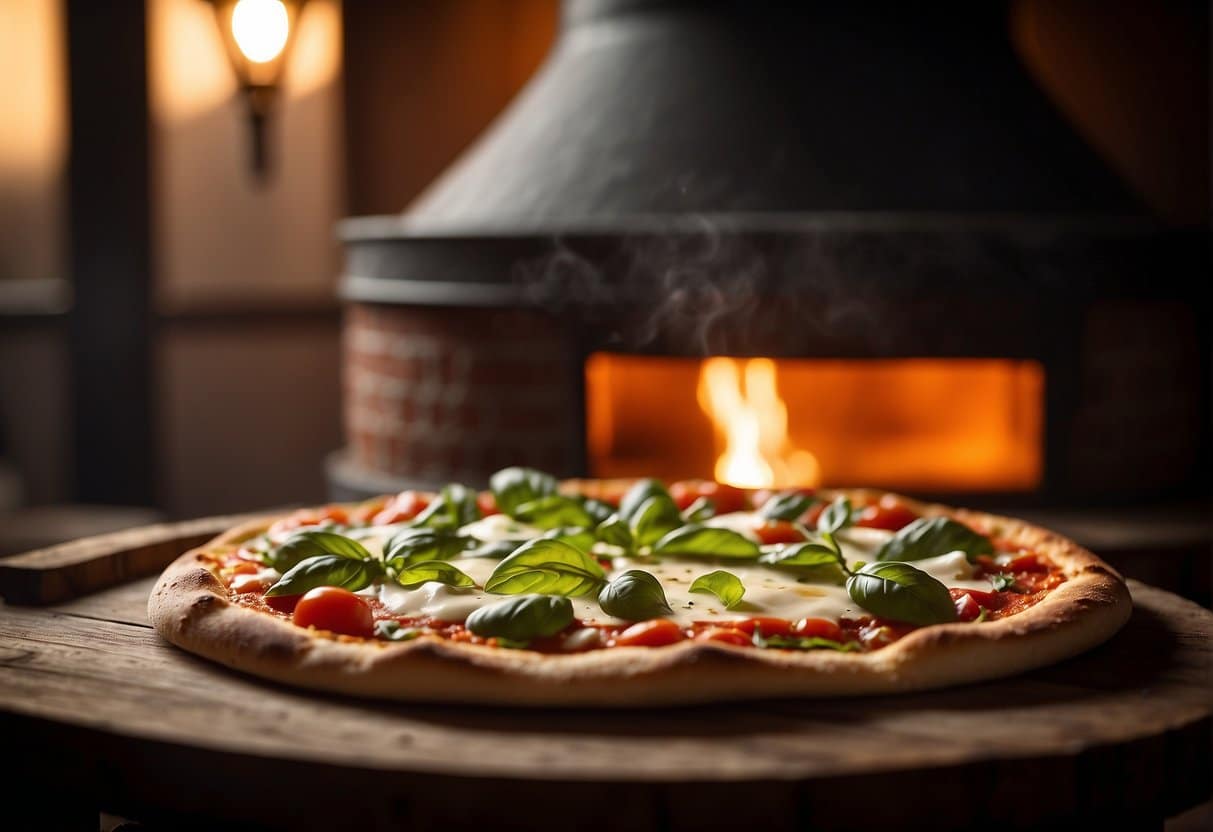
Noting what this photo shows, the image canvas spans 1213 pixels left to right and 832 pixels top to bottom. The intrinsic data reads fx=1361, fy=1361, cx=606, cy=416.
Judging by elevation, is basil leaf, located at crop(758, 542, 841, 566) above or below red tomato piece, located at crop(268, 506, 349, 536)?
above

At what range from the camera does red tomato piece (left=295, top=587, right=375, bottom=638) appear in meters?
1.60

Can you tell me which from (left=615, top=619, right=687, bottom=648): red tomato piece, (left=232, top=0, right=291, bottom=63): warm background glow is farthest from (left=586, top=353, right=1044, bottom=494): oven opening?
(left=615, top=619, right=687, bottom=648): red tomato piece

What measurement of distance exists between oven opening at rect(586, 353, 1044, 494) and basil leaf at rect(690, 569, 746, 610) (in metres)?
1.96

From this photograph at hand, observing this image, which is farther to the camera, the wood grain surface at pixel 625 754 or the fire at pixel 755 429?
the fire at pixel 755 429

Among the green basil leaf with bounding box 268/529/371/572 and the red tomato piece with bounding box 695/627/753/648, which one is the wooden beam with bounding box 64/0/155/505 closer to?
the green basil leaf with bounding box 268/529/371/572

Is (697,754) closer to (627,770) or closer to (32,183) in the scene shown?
(627,770)

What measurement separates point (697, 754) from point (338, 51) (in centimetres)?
609

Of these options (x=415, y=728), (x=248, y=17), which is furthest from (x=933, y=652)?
(x=248, y=17)

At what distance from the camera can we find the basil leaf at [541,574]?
5.53 feet

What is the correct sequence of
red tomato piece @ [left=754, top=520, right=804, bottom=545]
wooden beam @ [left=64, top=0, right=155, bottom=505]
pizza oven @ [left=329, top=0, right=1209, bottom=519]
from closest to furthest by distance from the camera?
red tomato piece @ [left=754, top=520, right=804, bottom=545], pizza oven @ [left=329, top=0, right=1209, bottom=519], wooden beam @ [left=64, top=0, right=155, bottom=505]

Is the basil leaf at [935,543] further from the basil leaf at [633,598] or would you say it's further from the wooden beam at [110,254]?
the wooden beam at [110,254]

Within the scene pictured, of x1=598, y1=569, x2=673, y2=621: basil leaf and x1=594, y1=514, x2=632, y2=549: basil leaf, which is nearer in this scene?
x1=598, y1=569, x2=673, y2=621: basil leaf

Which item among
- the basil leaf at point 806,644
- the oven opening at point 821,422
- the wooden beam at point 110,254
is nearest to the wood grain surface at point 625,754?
the basil leaf at point 806,644

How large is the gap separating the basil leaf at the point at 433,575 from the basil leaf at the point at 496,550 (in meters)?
0.13
